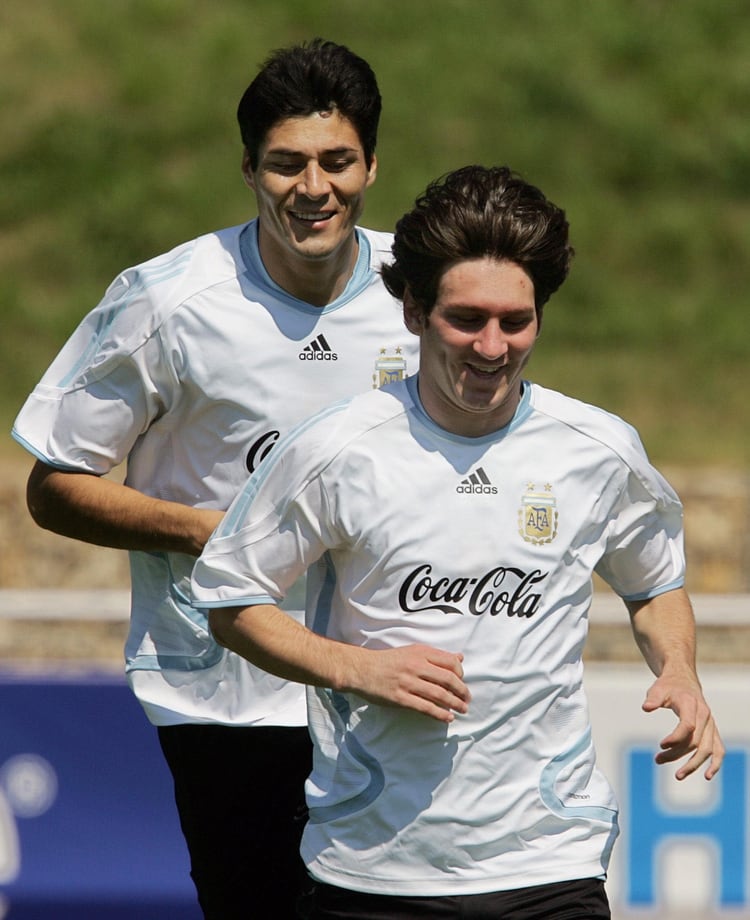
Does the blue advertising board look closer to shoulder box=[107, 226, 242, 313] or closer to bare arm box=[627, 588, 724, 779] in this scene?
shoulder box=[107, 226, 242, 313]

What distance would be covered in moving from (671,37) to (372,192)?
11.8 ft

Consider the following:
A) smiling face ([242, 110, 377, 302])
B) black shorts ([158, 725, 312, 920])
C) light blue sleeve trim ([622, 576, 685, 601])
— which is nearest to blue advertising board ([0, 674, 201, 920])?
black shorts ([158, 725, 312, 920])

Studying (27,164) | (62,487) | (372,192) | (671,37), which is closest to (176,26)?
(27,164)

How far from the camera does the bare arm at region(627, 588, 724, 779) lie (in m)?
2.83

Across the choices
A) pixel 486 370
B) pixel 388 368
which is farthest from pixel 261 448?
pixel 486 370

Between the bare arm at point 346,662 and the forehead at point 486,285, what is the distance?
56 centimetres

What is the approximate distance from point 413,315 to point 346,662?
1.94 ft

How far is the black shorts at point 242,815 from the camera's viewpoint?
3.61m

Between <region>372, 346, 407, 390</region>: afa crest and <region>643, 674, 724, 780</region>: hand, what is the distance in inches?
33.4

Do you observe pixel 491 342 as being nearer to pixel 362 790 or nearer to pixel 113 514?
pixel 362 790

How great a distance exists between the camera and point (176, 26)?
15938mm

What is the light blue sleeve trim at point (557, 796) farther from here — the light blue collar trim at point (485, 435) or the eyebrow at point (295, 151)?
the eyebrow at point (295, 151)

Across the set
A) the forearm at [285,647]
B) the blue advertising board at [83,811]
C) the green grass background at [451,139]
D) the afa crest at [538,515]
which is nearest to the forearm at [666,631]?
the afa crest at [538,515]

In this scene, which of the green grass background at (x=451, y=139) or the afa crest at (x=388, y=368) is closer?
the afa crest at (x=388, y=368)
